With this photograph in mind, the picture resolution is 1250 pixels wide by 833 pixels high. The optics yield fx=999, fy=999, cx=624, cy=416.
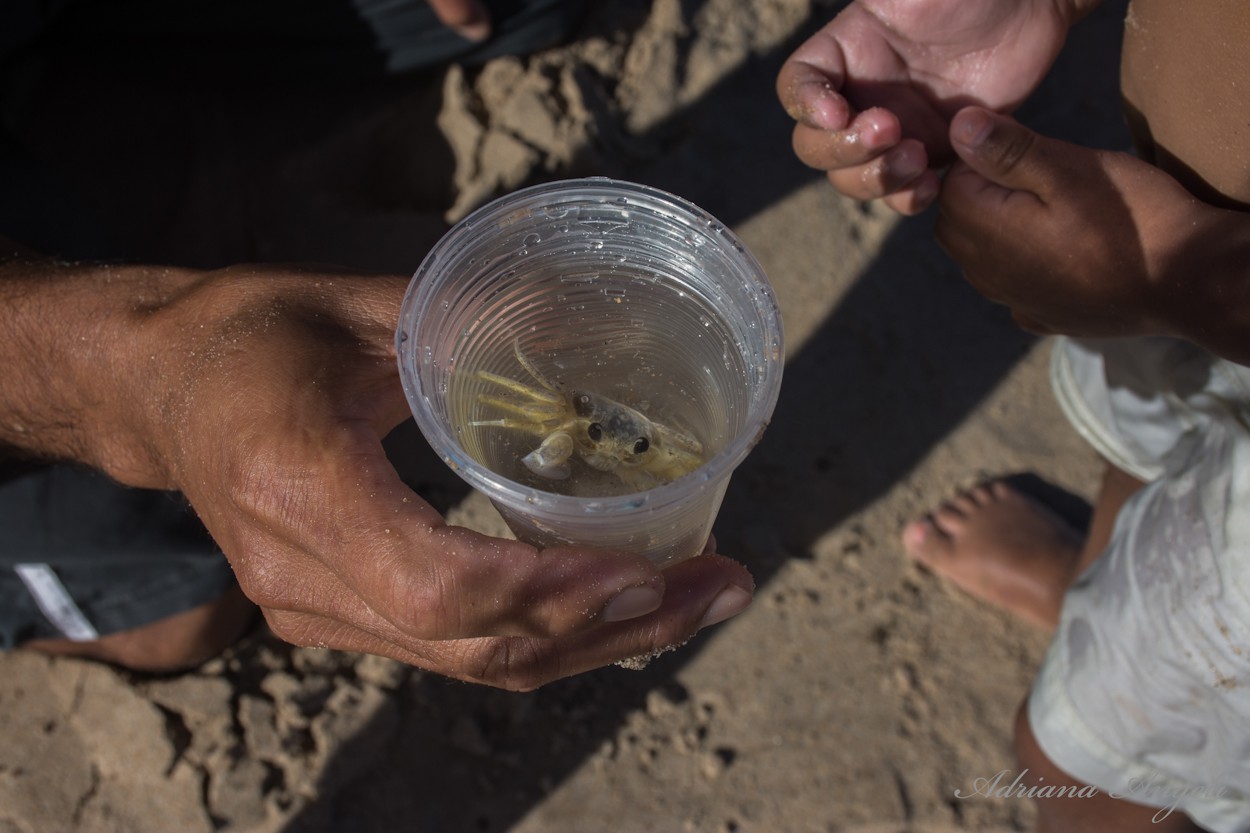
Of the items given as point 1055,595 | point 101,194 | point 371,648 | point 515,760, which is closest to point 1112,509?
point 1055,595

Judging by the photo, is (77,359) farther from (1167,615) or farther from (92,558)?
(1167,615)

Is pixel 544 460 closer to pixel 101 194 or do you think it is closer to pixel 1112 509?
pixel 1112 509

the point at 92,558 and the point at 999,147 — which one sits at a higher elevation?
the point at 999,147

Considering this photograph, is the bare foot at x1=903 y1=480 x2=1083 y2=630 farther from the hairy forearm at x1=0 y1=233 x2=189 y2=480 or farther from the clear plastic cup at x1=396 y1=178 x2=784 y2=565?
the hairy forearm at x1=0 y1=233 x2=189 y2=480

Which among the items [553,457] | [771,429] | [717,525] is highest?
[553,457]

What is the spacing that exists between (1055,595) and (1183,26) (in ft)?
5.10

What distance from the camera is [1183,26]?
200 centimetres

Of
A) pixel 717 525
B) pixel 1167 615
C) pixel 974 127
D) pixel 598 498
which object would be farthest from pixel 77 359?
pixel 1167 615

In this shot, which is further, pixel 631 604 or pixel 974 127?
pixel 974 127

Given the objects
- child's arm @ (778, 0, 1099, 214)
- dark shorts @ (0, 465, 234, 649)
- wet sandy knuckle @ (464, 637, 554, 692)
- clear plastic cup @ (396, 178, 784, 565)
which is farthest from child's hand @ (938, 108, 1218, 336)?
dark shorts @ (0, 465, 234, 649)

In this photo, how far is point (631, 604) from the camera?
55.4 inches

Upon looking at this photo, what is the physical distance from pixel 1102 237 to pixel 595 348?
106 centimetres

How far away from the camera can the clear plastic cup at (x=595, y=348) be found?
1547 mm

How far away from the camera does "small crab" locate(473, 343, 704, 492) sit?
1.66 m
